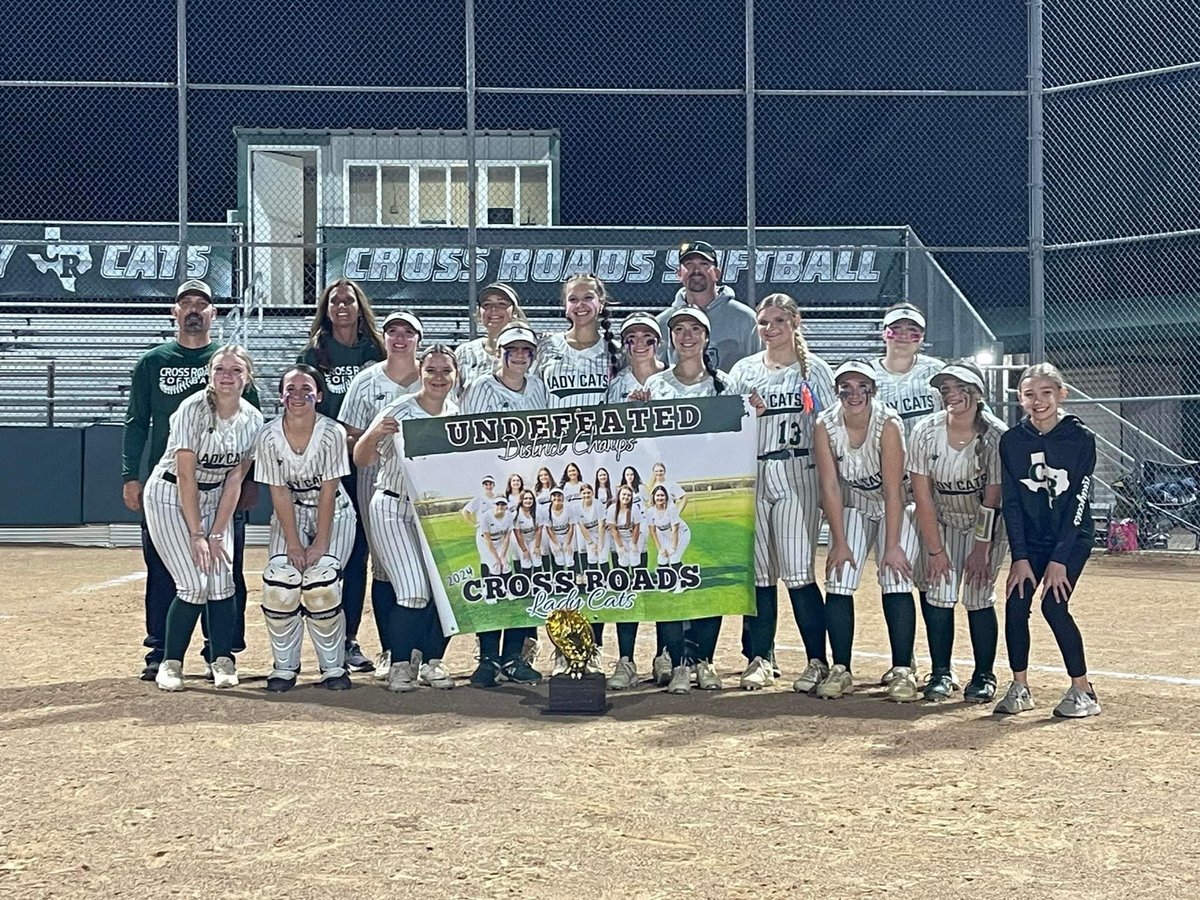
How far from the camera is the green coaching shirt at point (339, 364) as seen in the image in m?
7.45

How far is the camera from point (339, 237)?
1761cm

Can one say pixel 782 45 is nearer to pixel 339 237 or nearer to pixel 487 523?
pixel 339 237

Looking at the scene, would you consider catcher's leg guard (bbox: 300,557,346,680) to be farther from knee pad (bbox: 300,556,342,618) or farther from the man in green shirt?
the man in green shirt

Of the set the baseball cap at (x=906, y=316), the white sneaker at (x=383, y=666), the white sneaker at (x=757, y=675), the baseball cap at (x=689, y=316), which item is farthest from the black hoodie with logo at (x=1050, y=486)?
the white sneaker at (x=383, y=666)

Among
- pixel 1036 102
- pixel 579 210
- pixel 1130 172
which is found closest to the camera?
pixel 1036 102

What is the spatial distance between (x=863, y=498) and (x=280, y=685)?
2.85 metres

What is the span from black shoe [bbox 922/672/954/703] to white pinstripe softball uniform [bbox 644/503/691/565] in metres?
1.26

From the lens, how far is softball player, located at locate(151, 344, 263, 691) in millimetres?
6711

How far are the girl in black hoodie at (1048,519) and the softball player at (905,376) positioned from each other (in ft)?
2.31

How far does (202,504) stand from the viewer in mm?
6871

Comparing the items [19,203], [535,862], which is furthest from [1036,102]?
[19,203]

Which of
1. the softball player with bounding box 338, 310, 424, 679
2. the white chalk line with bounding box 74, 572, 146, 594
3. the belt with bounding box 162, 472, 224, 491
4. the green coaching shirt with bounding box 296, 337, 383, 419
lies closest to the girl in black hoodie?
the softball player with bounding box 338, 310, 424, 679

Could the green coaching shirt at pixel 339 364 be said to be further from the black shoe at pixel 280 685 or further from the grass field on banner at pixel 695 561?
the black shoe at pixel 280 685

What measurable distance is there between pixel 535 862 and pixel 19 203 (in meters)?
18.7
